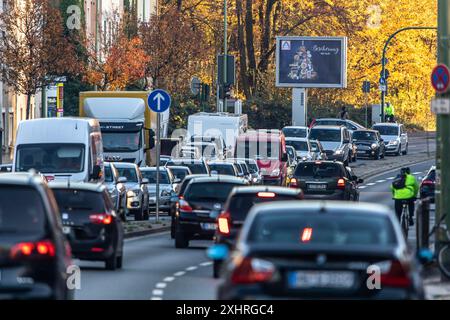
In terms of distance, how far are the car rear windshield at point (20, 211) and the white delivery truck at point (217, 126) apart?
45.6 m

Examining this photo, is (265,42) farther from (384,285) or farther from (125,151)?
(384,285)

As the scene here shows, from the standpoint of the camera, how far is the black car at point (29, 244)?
44.5 ft

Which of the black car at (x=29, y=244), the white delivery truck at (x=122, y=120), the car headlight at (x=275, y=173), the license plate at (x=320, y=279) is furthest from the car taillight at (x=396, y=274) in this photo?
the car headlight at (x=275, y=173)

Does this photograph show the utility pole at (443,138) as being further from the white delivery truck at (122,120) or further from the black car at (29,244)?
the white delivery truck at (122,120)

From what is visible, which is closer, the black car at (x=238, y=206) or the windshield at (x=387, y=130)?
the black car at (x=238, y=206)

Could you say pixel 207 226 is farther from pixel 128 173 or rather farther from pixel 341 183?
pixel 128 173

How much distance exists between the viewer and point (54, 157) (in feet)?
124

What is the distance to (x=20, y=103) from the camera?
6725 cm

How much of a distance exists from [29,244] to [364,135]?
66020 millimetres

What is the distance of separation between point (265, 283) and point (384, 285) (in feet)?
3.10

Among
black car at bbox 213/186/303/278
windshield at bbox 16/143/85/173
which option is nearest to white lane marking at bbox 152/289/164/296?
black car at bbox 213/186/303/278

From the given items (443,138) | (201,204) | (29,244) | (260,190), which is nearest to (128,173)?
(201,204)
